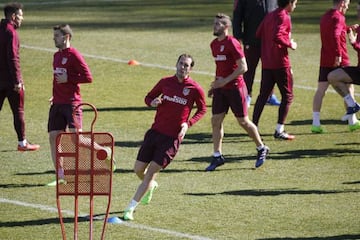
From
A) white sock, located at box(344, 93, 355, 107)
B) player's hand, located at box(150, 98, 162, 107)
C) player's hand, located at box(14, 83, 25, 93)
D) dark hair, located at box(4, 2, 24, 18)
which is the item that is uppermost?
dark hair, located at box(4, 2, 24, 18)

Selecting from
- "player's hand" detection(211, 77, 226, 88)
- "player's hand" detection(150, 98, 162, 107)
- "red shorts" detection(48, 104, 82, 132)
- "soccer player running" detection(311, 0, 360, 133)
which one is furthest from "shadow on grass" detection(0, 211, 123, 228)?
"soccer player running" detection(311, 0, 360, 133)

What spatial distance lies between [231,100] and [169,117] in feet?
8.26

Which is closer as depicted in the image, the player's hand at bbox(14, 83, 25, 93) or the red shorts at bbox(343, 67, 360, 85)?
the player's hand at bbox(14, 83, 25, 93)

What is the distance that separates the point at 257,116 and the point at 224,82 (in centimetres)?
220

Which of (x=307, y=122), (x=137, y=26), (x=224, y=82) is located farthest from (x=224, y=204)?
(x=137, y=26)

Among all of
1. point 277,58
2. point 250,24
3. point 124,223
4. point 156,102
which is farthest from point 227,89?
point 250,24

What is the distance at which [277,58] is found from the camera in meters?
18.5

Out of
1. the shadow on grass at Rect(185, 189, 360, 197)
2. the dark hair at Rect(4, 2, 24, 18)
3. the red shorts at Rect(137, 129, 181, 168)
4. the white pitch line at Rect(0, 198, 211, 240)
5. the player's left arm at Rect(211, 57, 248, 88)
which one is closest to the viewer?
the white pitch line at Rect(0, 198, 211, 240)

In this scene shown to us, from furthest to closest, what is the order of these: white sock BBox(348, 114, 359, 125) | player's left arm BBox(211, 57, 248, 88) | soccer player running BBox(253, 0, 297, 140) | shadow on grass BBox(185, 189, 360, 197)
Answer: white sock BBox(348, 114, 359, 125) < soccer player running BBox(253, 0, 297, 140) < player's left arm BBox(211, 57, 248, 88) < shadow on grass BBox(185, 189, 360, 197)

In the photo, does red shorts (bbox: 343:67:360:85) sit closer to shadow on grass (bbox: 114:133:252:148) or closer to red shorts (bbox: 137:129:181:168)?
shadow on grass (bbox: 114:133:252:148)

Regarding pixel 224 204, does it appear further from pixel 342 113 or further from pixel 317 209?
pixel 342 113

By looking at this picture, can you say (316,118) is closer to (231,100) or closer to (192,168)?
(231,100)

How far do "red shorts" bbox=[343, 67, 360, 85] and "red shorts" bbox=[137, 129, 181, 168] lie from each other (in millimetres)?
5148

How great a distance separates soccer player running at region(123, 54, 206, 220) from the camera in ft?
46.5
